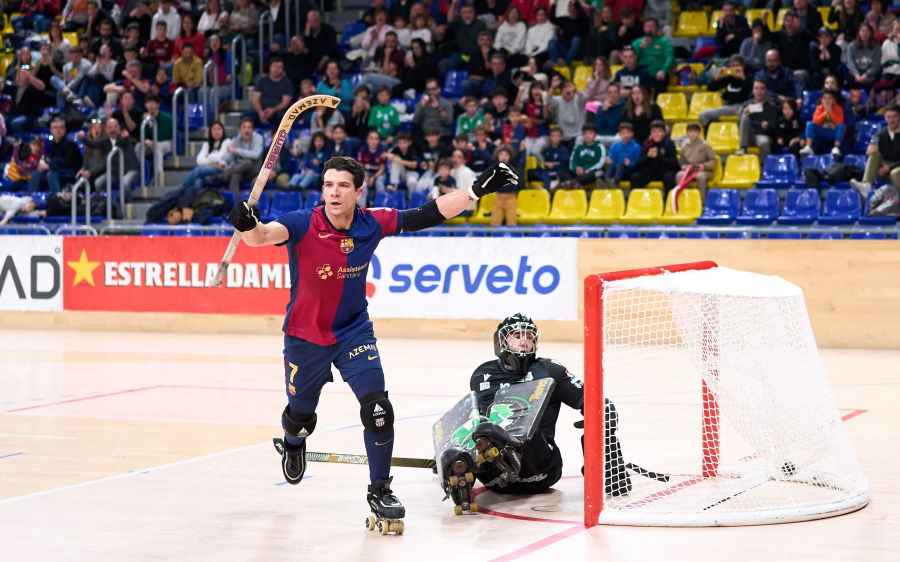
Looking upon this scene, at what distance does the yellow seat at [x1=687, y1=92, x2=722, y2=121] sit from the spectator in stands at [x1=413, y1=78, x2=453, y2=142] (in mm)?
4304

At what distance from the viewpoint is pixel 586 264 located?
54.2 feet

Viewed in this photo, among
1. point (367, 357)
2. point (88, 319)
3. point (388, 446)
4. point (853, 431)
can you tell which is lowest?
point (88, 319)

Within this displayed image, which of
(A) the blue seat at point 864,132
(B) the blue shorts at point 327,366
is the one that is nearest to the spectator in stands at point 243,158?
(A) the blue seat at point 864,132

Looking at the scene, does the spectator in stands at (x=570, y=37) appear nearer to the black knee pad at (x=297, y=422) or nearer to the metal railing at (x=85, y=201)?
the metal railing at (x=85, y=201)

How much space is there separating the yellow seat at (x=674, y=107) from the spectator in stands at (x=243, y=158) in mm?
7336

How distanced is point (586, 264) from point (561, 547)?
10954mm

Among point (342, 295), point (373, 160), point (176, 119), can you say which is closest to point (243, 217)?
point (342, 295)

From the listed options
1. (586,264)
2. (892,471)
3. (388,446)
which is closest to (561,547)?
(388,446)

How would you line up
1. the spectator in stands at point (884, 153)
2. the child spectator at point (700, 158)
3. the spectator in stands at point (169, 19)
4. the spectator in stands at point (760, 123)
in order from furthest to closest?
the spectator in stands at point (169, 19), the spectator in stands at point (760, 123), the child spectator at point (700, 158), the spectator in stands at point (884, 153)

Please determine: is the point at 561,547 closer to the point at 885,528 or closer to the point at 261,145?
the point at 885,528

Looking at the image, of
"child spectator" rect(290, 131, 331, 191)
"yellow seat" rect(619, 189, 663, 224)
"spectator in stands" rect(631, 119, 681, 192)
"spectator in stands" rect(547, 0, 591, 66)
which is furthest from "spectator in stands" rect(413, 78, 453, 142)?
"yellow seat" rect(619, 189, 663, 224)

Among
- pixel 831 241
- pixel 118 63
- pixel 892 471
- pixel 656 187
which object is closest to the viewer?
pixel 892 471

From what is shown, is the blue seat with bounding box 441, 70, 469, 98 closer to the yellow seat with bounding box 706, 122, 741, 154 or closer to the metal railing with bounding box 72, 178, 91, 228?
the yellow seat with bounding box 706, 122, 741, 154

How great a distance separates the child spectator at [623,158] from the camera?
59.5 ft
